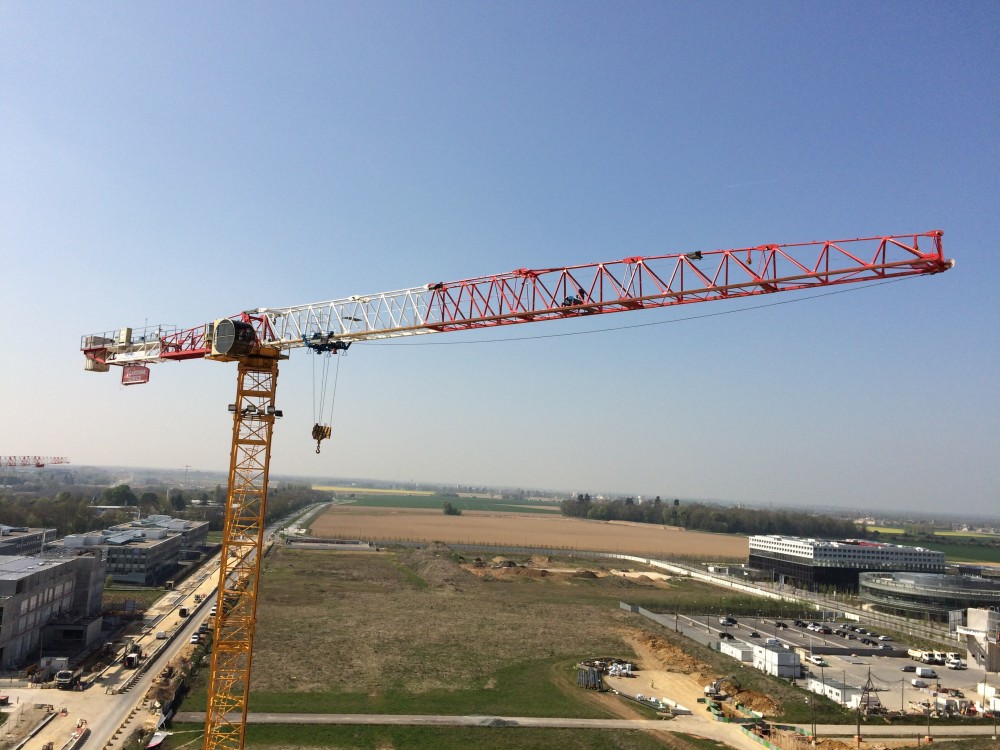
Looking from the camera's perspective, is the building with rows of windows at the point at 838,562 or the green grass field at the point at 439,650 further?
the building with rows of windows at the point at 838,562

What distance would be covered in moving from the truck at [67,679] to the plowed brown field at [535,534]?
91185 millimetres

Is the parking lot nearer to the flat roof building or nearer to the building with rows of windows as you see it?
the building with rows of windows

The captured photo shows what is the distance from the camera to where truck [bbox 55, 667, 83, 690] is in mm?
36781

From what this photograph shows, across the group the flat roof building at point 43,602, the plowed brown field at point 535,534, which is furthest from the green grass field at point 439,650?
the plowed brown field at point 535,534

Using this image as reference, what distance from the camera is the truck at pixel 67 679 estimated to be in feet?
121

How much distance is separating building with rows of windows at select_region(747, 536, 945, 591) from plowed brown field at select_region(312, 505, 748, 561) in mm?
29732

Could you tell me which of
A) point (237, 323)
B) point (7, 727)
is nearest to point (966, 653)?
point (237, 323)

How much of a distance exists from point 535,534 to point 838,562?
269ft

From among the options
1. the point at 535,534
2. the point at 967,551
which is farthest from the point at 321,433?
the point at 967,551

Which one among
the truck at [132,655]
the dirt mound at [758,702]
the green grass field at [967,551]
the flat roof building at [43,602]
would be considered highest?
the flat roof building at [43,602]

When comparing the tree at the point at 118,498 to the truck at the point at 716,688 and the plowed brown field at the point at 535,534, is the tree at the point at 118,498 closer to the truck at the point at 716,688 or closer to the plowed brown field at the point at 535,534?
the plowed brown field at the point at 535,534

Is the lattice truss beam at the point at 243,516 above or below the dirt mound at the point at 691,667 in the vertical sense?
above

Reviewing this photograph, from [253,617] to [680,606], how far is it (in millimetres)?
54928

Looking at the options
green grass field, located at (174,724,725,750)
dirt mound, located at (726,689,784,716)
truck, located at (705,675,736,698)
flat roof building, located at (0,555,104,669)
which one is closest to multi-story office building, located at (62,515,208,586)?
flat roof building, located at (0,555,104,669)
